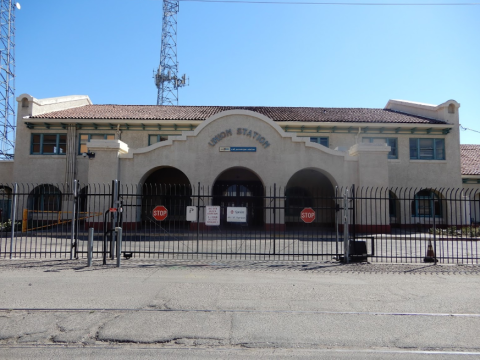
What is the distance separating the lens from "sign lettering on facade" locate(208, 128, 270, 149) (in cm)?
1975

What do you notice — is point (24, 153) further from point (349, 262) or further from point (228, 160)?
point (349, 262)

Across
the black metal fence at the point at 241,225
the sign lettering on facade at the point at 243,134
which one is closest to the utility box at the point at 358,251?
the black metal fence at the point at 241,225

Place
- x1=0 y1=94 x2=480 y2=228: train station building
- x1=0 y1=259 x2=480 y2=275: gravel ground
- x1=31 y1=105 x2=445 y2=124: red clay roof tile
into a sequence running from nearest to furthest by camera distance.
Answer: x1=0 y1=259 x2=480 y2=275: gravel ground, x1=0 y1=94 x2=480 y2=228: train station building, x1=31 y1=105 x2=445 y2=124: red clay roof tile

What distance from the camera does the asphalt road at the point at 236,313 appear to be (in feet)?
15.6

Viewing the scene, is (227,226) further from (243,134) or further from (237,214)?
(237,214)

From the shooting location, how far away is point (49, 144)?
78.4 ft

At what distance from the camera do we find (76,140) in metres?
23.7

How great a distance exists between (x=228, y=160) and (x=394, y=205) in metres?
11.7

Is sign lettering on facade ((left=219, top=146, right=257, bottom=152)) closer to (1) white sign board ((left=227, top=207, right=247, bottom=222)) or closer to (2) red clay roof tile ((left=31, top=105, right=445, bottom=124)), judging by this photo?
(2) red clay roof tile ((left=31, top=105, right=445, bottom=124))

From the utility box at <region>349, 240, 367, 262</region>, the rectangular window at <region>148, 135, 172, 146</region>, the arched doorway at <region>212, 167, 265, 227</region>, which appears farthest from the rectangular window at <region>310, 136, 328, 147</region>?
the utility box at <region>349, 240, 367, 262</region>

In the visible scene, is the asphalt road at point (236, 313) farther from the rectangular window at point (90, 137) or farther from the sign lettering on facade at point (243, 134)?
the rectangular window at point (90, 137)

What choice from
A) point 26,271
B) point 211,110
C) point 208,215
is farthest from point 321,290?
point 211,110

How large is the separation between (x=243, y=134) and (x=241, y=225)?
822cm

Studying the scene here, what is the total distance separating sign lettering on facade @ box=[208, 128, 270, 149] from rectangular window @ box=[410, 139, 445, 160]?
34.6 feet
